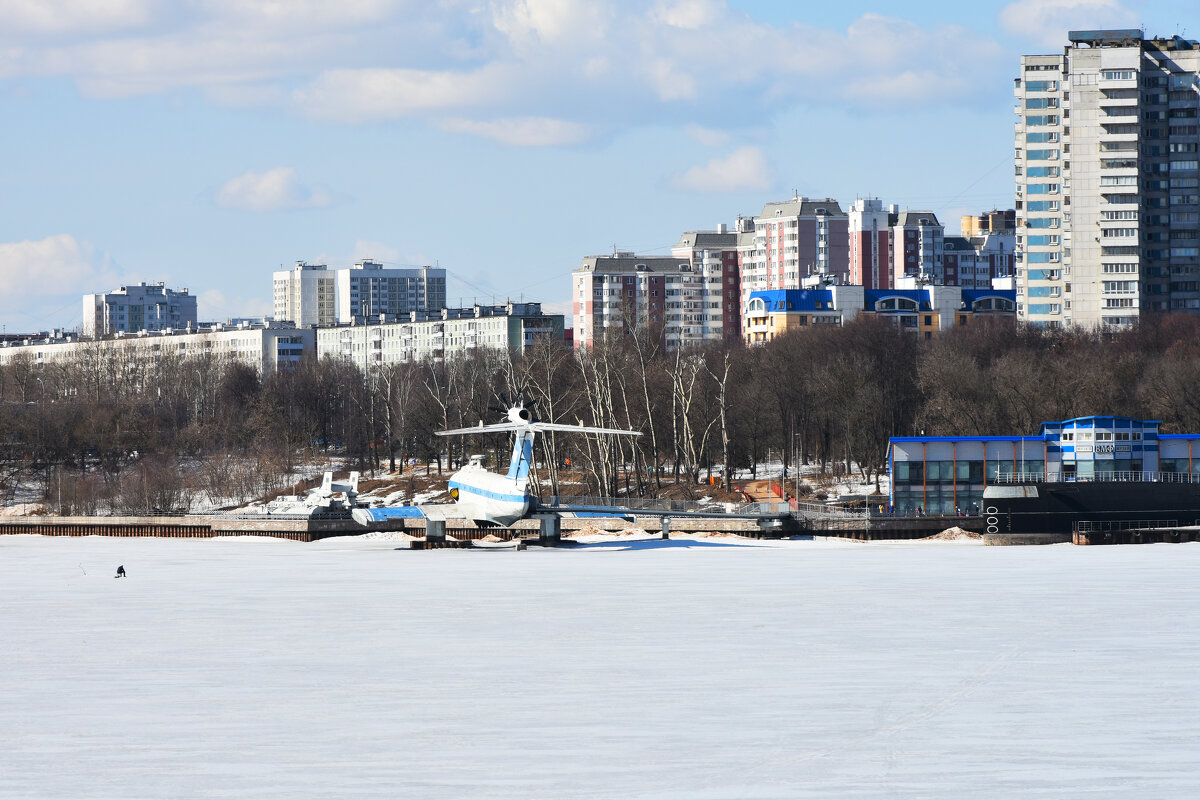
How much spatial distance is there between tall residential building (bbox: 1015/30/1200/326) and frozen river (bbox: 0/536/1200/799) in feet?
313

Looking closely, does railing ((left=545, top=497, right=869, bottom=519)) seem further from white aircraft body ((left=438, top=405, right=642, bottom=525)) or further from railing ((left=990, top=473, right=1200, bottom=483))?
white aircraft body ((left=438, top=405, right=642, bottom=525))

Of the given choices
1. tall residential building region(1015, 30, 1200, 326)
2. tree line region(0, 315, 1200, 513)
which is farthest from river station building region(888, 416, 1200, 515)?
tall residential building region(1015, 30, 1200, 326)

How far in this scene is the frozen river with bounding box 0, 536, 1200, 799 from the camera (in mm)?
21594

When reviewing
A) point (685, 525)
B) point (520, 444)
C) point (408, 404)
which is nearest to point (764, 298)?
point (408, 404)

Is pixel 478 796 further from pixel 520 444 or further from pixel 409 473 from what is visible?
pixel 409 473

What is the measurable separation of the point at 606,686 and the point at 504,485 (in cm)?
3707

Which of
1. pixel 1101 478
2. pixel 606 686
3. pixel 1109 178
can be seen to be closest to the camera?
pixel 606 686

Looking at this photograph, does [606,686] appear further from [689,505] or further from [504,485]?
[689,505]

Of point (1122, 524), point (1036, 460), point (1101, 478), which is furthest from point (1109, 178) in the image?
point (1122, 524)

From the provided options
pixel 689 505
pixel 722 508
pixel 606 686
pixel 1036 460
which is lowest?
pixel 606 686

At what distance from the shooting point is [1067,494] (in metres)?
75.2

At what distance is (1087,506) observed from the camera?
75375 mm

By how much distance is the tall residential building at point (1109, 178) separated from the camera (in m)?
140

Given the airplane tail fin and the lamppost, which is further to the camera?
the lamppost
